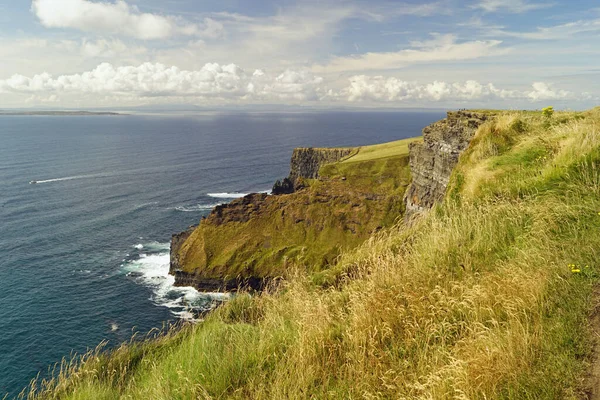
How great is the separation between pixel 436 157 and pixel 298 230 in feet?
104

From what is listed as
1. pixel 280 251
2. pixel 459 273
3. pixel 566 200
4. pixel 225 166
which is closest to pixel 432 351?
pixel 459 273

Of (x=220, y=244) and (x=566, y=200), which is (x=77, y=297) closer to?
(x=220, y=244)

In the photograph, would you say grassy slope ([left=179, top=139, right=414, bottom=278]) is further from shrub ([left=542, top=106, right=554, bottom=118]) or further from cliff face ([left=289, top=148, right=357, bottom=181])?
shrub ([left=542, top=106, right=554, bottom=118])

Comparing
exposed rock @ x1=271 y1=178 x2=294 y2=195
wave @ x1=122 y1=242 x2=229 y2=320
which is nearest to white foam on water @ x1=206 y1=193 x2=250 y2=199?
exposed rock @ x1=271 y1=178 x2=294 y2=195

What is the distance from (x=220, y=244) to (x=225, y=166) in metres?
94.2

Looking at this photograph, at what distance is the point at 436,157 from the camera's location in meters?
64.7

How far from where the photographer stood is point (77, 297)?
58.2 metres

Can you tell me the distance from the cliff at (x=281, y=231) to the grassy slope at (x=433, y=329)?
169ft

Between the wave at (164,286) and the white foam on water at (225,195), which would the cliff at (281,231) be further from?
the white foam on water at (225,195)

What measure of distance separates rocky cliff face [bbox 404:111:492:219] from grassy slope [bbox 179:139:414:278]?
29.3ft

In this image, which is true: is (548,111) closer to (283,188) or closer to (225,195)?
(283,188)

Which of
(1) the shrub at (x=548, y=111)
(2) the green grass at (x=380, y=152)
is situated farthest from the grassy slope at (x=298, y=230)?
(1) the shrub at (x=548, y=111)

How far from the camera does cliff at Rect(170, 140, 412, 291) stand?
68000 millimetres

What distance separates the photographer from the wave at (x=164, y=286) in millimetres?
58431
